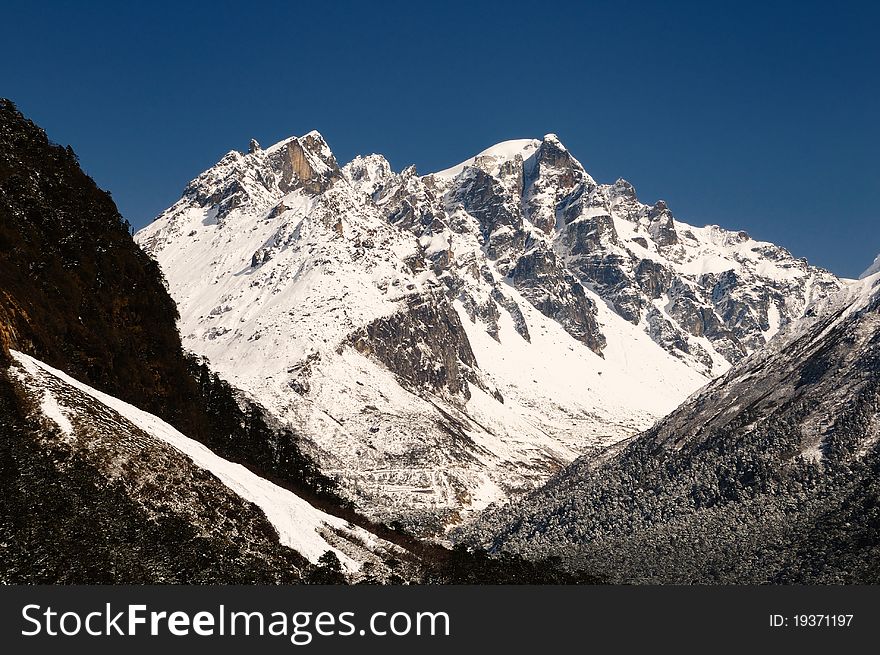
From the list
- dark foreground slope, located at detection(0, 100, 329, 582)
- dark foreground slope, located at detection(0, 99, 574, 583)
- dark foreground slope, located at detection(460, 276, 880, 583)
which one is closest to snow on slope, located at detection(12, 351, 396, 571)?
dark foreground slope, located at detection(0, 99, 574, 583)

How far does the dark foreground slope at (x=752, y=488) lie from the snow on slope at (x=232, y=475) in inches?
1876

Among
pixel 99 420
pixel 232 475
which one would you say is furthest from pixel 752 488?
pixel 99 420

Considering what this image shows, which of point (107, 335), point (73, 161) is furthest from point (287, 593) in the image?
point (73, 161)

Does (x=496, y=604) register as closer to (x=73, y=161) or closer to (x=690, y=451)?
(x=73, y=161)

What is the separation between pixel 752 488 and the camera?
13800 centimetres

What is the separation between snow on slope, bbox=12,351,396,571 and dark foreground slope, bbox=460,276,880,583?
47.6 metres

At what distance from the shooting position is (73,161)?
4924 inches

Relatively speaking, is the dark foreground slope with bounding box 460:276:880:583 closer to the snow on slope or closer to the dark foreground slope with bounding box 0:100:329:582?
the snow on slope

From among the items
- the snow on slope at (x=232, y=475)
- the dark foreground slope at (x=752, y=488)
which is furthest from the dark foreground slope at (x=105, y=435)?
the dark foreground slope at (x=752, y=488)

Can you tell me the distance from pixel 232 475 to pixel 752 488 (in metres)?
83.4

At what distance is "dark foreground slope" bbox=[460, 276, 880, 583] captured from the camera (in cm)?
11544

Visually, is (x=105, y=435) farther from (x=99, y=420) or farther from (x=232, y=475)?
(x=232, y=475)

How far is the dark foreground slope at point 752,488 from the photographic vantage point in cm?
11544

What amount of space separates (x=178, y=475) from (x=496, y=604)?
94.4 feet
